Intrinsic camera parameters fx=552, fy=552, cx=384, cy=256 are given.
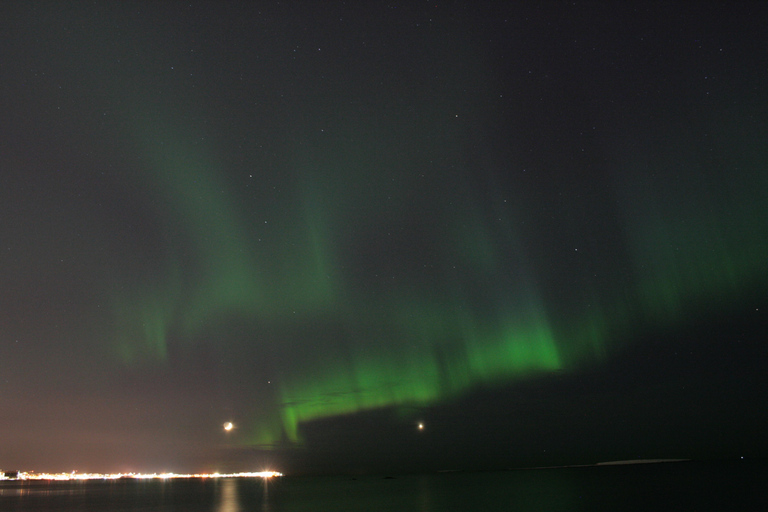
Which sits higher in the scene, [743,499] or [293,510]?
[293,510]

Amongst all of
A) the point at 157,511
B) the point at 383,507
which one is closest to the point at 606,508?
the point at 383,507

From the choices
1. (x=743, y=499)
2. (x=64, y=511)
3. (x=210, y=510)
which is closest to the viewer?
(x=743, y=499)

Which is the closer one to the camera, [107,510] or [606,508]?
[606,508]

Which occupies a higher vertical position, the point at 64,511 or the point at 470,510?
the point at 64,511

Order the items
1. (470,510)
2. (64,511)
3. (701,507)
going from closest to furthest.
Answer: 1. (701,507)
2. (470,510)
3. (64,511)

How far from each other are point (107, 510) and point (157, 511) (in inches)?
401

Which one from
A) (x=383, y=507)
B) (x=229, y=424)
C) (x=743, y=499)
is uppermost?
(x=229, y=424)

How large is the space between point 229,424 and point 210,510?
1609 inches

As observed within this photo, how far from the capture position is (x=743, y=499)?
210ft

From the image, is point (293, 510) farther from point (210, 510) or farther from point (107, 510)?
point (107, 510)

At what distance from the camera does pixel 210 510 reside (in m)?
68.8

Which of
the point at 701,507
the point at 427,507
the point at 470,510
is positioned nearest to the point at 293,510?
the point at 427,507

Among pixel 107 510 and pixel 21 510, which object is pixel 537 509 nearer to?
pixel 107 510

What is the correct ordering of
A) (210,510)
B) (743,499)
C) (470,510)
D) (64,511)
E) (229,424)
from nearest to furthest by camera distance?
(229,424) < (470,510) < (743,499) < (210,510) < (64,511)
